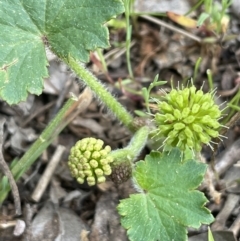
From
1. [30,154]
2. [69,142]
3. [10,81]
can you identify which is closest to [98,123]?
[69,142]

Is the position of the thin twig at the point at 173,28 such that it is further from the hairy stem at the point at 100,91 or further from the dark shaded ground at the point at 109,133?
the hairy stem at the point at 100,91

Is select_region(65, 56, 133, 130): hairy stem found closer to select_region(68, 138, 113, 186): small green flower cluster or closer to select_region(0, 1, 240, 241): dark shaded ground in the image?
select_region(0, 1, 240, 241): dark shaded ground

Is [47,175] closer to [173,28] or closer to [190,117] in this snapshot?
[190,117]

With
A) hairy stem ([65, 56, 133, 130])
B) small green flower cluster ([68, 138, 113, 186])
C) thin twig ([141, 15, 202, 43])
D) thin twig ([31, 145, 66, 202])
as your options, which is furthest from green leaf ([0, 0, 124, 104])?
thin twig ([141, 15, 202, 43])

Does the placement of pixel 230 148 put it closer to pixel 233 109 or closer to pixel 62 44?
pixel 233 109

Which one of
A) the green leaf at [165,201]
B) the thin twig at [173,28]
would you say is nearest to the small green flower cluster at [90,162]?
the green leaf at [165,201]

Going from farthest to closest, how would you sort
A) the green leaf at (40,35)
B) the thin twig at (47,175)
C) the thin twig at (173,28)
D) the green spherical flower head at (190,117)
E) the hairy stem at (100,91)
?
the thin twig at (173,28) < the thin twig at (47,175) < the hairy stem at (100,91) < the green leaf at (40,35) < the green spherical flower head at (190,117)

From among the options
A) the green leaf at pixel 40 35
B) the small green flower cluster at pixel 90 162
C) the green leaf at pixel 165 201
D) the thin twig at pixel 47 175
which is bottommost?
the green leaf at pixel 165 201
